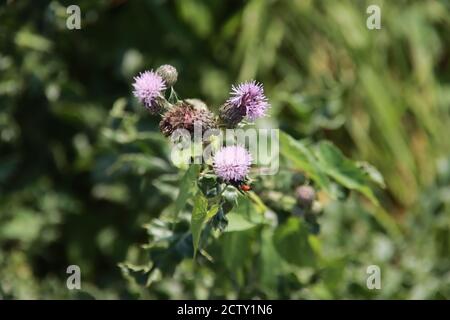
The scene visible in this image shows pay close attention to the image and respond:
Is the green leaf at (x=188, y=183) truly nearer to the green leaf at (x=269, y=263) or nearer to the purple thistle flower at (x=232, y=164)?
the purple thistle flower at (x=232, y=164)

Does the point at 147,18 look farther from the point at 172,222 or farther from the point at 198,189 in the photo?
the point at 198,189

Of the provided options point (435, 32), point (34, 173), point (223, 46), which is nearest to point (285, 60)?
point (223, 46)

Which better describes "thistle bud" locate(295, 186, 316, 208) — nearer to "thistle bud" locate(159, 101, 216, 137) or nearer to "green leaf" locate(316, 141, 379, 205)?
"green leaf" locate(316, 141, 379, 205)

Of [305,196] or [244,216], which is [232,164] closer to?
[244,216]

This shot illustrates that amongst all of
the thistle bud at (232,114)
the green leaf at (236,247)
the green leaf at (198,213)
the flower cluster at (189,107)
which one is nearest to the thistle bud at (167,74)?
the flower cluster at (189,107)

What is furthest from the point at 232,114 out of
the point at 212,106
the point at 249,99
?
the point at 212,106

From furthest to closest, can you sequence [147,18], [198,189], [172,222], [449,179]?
[147,18] < [449,179] < [172,222] < [198,189]

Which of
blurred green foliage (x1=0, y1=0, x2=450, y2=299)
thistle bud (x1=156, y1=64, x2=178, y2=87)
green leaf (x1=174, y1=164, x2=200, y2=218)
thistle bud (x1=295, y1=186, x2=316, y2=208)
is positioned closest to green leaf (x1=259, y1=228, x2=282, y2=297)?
blurred green foliage (x1=0, y1=0, x2=450, y2=299)
